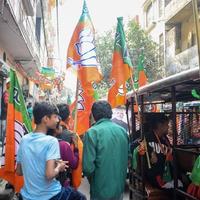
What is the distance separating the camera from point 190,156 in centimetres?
500

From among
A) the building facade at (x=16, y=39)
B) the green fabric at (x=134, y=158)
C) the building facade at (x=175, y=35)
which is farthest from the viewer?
the building facade at (x=175, y=35)

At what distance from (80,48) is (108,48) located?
71.3ft

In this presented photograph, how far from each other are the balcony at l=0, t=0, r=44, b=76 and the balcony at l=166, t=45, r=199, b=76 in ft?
27.2

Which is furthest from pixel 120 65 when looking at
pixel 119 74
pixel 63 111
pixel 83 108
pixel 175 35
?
pixel 175 35

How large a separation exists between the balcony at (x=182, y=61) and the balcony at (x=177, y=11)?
7.77 feet

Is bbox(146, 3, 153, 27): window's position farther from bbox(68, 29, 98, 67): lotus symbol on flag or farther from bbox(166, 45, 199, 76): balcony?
bbox(68, 29, 98, 67): lotus symbol on flag

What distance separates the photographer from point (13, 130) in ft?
14.1

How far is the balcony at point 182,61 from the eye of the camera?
66.3 ft

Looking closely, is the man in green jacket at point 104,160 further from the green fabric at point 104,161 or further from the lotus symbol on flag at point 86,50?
the lotus symbol on flag at point 86,50

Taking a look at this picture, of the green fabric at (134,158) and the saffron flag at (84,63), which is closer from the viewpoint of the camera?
the saffron flag at (84,63)

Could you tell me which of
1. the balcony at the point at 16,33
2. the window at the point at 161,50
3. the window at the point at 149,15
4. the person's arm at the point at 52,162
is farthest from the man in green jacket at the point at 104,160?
the window at the point at 149,15

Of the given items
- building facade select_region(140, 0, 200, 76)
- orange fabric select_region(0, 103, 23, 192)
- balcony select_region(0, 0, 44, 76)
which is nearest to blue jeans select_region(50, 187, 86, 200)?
orange fabric select_region(0, 103, 23, 192)

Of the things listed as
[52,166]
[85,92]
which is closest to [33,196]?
[52,166]

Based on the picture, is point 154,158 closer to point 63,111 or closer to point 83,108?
point 83,108
